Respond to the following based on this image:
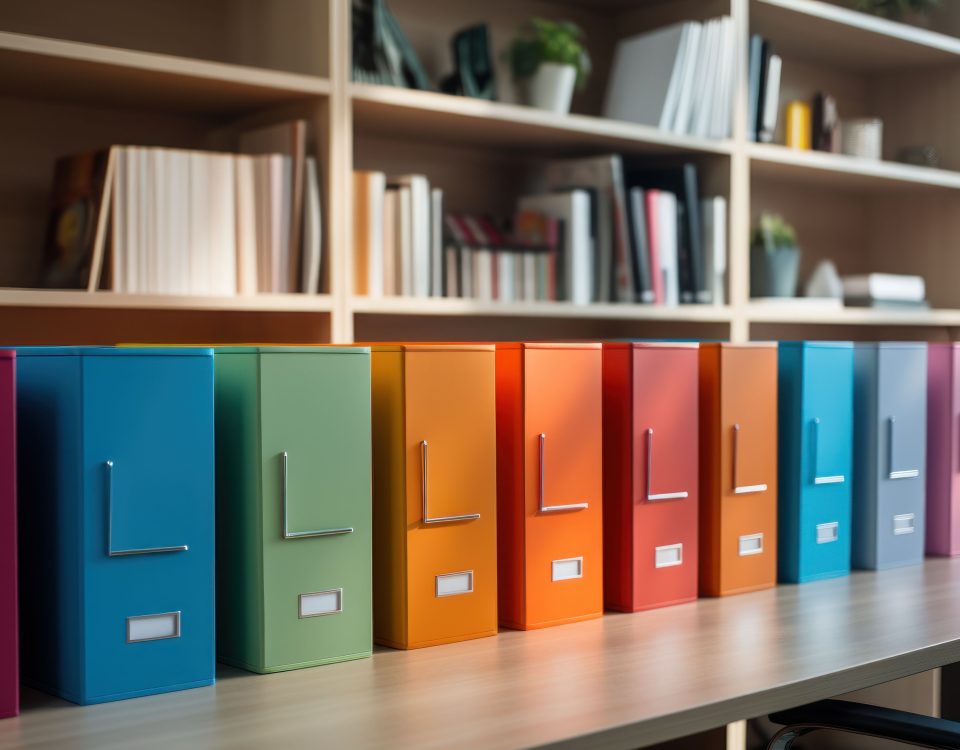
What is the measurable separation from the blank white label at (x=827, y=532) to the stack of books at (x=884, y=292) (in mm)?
1120

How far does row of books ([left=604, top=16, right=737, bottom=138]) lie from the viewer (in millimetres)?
2102

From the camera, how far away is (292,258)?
164 cm

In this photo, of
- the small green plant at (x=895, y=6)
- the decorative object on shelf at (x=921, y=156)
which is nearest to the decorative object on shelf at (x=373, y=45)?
the small green plant at (x=895, y=6)

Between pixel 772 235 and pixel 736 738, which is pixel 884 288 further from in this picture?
pixel 736 738

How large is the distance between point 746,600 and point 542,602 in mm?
311

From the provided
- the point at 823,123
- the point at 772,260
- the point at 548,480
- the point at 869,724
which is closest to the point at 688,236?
the point at 772,260

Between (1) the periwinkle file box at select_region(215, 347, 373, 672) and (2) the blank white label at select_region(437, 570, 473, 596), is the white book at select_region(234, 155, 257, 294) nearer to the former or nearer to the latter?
(1) the periwinkle file box at select_region(215, 347, 373, 672)

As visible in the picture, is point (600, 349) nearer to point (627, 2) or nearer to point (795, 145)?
point (627, 2)

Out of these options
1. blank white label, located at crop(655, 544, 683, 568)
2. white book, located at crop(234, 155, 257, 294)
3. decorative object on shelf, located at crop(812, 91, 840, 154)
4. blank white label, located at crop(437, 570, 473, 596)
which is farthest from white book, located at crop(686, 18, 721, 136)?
blank white label, located at crop(437, 570, 473, 596)

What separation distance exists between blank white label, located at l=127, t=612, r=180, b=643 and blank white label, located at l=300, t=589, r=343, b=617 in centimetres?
12

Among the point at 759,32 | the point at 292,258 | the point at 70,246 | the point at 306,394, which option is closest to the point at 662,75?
the point at 759,32

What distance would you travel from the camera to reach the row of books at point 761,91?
89.1 inches

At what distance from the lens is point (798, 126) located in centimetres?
258

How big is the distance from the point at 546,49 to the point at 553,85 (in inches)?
2.6
